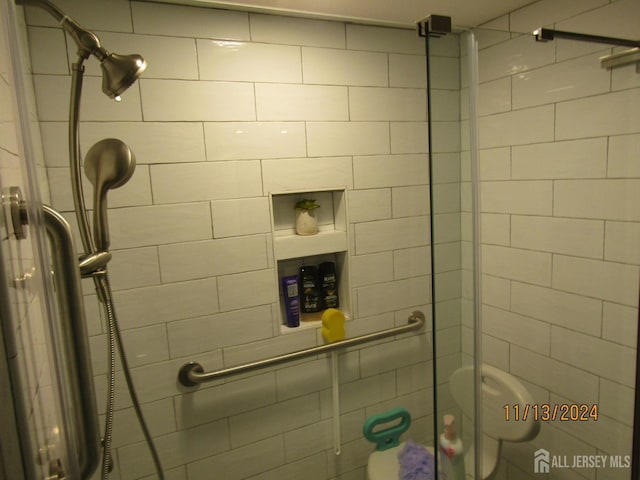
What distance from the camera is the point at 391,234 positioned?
167 cm

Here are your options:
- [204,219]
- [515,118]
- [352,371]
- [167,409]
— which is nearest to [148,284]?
[204,219]

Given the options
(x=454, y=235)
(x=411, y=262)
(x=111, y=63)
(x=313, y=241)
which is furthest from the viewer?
(x=411, y=262)

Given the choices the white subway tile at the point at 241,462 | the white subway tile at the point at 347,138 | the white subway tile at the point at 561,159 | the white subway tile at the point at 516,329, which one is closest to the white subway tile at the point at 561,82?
the white subway tile at the point at 561,159

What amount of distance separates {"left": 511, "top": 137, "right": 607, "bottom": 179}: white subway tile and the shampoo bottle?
86 centimetres

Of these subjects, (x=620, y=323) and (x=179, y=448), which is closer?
(x=620, y=323)

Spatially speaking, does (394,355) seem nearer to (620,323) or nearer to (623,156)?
(620,323)

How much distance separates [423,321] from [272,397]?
715mm

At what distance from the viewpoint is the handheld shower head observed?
95cm

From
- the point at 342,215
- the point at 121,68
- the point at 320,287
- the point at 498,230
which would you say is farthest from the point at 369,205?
the point at 121,68

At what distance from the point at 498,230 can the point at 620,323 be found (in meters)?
0.47

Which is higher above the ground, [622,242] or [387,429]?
[622,242]

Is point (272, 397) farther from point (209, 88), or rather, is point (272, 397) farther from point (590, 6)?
point (590, 6)

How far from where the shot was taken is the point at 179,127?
128cm

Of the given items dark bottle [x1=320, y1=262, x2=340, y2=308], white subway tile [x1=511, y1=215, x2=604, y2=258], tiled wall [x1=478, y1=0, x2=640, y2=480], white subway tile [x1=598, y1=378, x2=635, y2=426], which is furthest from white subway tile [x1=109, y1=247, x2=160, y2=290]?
white subway tile [x1=598, y1=378, x2=635, y2=426]
